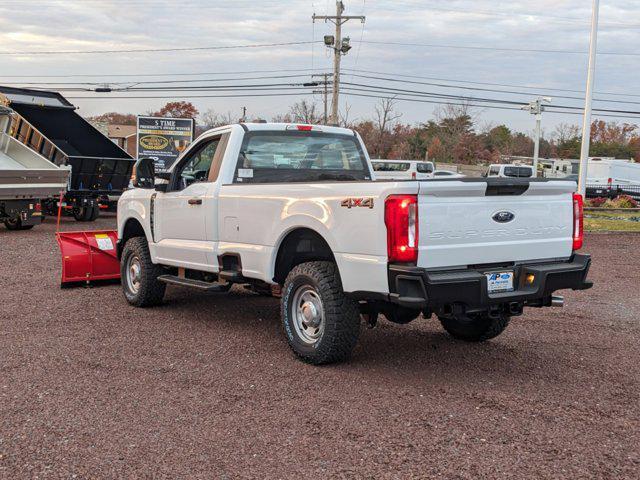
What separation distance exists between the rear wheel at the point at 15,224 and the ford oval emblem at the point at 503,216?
49.7 feet

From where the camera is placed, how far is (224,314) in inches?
337

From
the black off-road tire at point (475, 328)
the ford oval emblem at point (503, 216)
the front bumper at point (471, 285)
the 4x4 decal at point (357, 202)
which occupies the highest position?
the 4x4 decal at point (357, 202)

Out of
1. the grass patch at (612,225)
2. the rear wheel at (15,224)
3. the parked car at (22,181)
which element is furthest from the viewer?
the grass patch at (612,225)

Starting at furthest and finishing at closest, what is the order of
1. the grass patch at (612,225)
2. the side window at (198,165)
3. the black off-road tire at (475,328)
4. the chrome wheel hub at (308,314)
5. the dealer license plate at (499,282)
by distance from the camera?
the grass patch at (612,225) → the side window at (198,165) → the black off-road tire at (475,328) → the chrome wheel hub at (308,314) → the dealer license plate at (499,282)

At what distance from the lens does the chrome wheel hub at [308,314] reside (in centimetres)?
619

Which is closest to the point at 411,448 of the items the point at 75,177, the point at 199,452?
the point at 199,452

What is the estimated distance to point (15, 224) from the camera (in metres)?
18.4

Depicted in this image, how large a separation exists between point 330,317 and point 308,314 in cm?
40

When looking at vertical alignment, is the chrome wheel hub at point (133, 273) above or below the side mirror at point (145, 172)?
below

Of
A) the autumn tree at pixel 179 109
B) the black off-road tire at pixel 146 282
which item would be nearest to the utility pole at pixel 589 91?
the black off-road tire at pixel 146 282

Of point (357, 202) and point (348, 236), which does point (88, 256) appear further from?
point (357, 202)

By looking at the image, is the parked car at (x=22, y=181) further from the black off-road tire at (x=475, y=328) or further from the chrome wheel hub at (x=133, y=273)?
the black off-road tire at (x=475, y=328)

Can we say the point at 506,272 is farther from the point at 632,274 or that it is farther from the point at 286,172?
the point at 632,274

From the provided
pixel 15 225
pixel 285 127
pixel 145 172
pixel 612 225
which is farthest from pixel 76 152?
pixel 612 225
